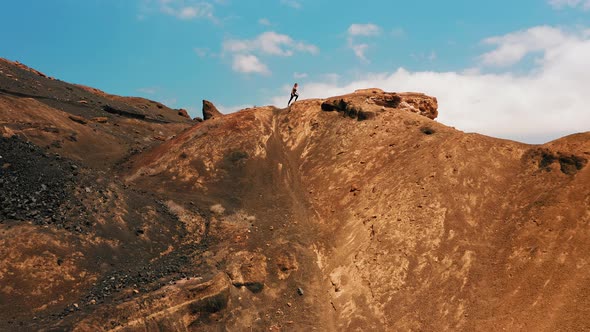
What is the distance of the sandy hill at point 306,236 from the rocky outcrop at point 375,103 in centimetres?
231

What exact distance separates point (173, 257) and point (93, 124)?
19920 mm

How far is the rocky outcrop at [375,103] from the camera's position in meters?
32.2

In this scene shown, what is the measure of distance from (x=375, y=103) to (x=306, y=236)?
14.2m

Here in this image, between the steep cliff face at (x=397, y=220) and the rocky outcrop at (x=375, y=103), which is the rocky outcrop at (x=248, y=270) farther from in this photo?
the rocky outcrop at (x=375, y=103)

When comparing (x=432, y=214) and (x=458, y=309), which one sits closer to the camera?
(x=458, y=309)

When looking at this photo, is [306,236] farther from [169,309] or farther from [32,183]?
[32,183]

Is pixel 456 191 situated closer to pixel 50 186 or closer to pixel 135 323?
pixel 135 323

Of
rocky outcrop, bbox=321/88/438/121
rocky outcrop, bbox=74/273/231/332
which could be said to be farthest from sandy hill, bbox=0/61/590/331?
→ rocky outcrop, bbox=321/88/438/121

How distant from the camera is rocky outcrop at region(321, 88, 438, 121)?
1270 inches

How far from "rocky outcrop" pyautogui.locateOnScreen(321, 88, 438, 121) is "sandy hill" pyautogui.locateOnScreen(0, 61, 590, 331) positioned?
231 cm

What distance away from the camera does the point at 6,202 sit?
1933 centimetres

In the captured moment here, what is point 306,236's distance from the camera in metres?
23.5

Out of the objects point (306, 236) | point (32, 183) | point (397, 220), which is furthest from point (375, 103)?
point (32, 183)

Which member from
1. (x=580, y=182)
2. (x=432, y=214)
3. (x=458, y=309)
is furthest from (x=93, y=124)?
(x=580, y=182)
